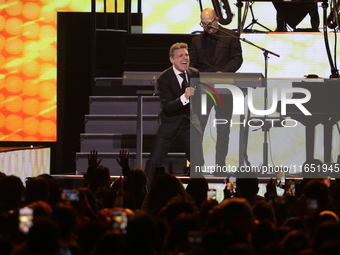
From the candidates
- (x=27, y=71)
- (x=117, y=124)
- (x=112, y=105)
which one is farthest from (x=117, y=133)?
(x=27, y=71)

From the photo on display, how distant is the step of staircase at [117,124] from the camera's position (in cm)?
972

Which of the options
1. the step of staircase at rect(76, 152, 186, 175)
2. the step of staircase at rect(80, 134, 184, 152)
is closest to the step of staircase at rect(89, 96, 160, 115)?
the step of staircase at rect(80, 134, 184, 152)

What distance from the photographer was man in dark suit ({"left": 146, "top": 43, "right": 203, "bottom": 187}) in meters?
7.81

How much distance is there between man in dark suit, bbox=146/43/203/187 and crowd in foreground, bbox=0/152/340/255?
81.7 inches

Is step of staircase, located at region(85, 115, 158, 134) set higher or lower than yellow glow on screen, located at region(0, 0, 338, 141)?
lower

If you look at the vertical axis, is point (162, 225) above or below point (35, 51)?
below

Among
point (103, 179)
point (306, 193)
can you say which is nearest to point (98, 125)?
point (103, 179)

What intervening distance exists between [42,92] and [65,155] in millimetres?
1091

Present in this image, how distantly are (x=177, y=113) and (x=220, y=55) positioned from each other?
1376 mm

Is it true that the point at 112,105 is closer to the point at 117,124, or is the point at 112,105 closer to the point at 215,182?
the point at 117,124

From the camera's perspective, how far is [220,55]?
8.97m

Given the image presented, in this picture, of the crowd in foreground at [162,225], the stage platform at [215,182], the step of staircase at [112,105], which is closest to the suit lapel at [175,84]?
the stage platform at [215,182]

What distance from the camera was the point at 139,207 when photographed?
251 inches

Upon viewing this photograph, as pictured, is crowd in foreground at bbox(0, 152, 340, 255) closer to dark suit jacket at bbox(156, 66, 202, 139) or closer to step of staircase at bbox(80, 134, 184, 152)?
dark suit jacket at bbox(156, 66, 202, 139)
